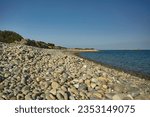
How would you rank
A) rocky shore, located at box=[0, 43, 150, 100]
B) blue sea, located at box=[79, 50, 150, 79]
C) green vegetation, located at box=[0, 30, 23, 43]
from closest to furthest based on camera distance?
1. rocky shore, located at box=[0, 43, 150, 100]
2. blue sea, located at box=[79, 50, 150, 79]
3. green vegetation, located at box=[0, 30, 23, 43]

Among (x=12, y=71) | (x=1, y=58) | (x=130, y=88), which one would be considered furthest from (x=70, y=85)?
(x=1, y=58)

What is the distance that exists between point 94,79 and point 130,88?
2.42 feet

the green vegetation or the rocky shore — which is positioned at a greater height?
the green vegetation

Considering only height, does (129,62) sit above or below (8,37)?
below

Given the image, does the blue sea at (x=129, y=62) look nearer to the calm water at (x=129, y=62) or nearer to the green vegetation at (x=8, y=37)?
the calm water at (x=129, y=62)

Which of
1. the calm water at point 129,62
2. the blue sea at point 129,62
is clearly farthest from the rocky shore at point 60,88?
the calm water at point 129,62

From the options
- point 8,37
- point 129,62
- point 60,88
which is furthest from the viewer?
point 8,37

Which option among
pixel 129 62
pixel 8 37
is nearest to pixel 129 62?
pixel 129 62

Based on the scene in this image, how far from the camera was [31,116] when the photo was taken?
282cm

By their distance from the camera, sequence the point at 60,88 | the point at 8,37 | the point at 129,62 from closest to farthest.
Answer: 1. the point at 60,88
2. the point at 129,62
3. the point at 8,37

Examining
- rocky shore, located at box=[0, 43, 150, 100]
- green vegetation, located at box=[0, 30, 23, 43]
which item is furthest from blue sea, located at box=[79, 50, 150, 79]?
green vegetation, located at box=[0, 30, 23, 43]

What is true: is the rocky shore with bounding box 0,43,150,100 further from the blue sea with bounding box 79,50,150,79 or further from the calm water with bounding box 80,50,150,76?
the calm water with bounding box 80,50,150,76

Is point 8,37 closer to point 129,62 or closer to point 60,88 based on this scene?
point 129,62

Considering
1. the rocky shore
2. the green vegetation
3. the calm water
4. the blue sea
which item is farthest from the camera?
the green vegetation
